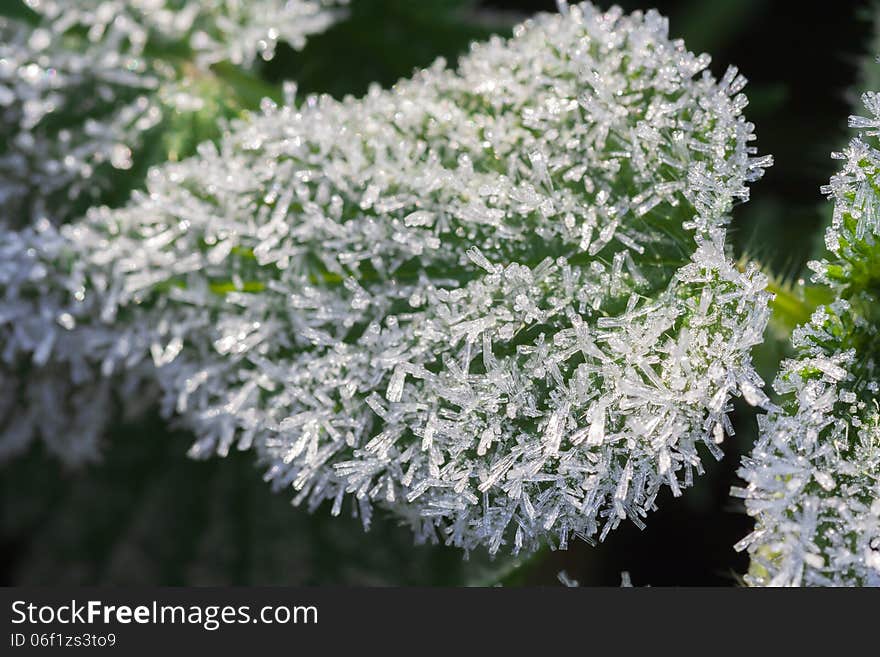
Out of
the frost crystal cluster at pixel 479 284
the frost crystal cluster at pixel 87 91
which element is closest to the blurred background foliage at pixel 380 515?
the frost crystal cluster at pixel 87 91

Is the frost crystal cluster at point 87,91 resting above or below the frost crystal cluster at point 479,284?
above

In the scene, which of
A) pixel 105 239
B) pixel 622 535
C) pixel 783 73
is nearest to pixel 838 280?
pixel 105 239

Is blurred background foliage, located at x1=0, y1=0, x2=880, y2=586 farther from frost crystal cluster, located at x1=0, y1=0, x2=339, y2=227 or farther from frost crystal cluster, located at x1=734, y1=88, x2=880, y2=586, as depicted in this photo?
frost crystal cluster, located at x1=734, y1=88, x2=880, y2=586

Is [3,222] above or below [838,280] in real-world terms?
above

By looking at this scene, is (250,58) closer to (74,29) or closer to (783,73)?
(74,29)

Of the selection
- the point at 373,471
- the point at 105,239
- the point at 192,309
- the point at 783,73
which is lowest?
the point at 373,471

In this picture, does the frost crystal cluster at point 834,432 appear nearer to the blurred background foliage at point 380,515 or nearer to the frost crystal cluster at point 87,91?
the blurred background foliage at point 380,515

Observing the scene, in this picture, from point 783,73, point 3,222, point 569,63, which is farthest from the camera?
point 783,73

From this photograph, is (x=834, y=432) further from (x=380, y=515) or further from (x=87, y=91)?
(x=87, y=91)
